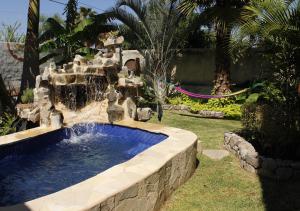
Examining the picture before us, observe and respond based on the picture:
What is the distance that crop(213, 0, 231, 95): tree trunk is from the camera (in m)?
13.7

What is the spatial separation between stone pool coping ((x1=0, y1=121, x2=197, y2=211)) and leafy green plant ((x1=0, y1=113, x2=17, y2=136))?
6.77ft

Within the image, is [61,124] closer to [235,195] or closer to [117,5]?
[235,195]

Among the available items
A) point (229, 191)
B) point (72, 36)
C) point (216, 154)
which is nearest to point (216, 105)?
point (216, 154)

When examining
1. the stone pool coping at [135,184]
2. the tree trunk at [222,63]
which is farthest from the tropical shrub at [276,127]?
the tree trunk at [222,63]

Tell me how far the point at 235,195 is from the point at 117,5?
11074mm

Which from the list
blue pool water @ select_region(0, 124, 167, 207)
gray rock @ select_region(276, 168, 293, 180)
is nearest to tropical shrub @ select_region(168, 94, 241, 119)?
blue pool water @ select_region(0, 124, 167, 207)

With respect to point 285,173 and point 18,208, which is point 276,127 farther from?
point 18,208

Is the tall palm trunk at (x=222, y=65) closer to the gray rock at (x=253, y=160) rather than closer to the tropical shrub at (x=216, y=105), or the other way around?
the tropical shrub at (x=216, y=105)

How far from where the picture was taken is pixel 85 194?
4289mm

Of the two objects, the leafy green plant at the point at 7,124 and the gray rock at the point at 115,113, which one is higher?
the gray rock at the point at 115,113

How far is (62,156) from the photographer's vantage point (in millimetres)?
7926

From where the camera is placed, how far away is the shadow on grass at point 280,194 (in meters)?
5.73

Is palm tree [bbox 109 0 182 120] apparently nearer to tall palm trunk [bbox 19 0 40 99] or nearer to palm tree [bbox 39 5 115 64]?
palm tree [bbox 39 5 115 64]

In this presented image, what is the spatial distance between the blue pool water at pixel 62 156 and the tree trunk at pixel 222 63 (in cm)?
584
